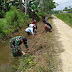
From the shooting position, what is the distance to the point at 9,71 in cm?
340

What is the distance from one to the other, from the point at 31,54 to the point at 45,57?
786 millimetres

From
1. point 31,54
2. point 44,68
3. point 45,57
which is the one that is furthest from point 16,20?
point 44,68

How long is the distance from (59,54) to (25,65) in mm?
1669

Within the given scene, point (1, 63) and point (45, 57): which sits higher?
point (45, 57)

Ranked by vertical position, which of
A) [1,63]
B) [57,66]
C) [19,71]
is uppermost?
[57,66]

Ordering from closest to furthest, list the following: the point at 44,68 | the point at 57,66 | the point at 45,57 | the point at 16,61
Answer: the point at 44,68 → the point at 57,66 → the point at 45,57 → the point at 16,61

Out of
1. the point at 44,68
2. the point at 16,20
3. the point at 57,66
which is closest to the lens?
the point at 44,68

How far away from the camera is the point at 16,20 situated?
9547 mm

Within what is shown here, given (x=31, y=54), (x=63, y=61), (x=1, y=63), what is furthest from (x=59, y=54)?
(x=1, y=63)

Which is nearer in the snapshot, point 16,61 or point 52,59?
point 52,59

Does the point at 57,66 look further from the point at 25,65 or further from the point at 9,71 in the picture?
the point at 9,71

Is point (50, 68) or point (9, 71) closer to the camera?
point (50, 68)

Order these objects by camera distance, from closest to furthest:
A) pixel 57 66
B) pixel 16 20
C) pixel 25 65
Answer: pixel 57 66 → pixel 25 65 → pixel 16 20

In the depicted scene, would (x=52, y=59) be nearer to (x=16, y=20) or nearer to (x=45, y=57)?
(x=45, y=57)
